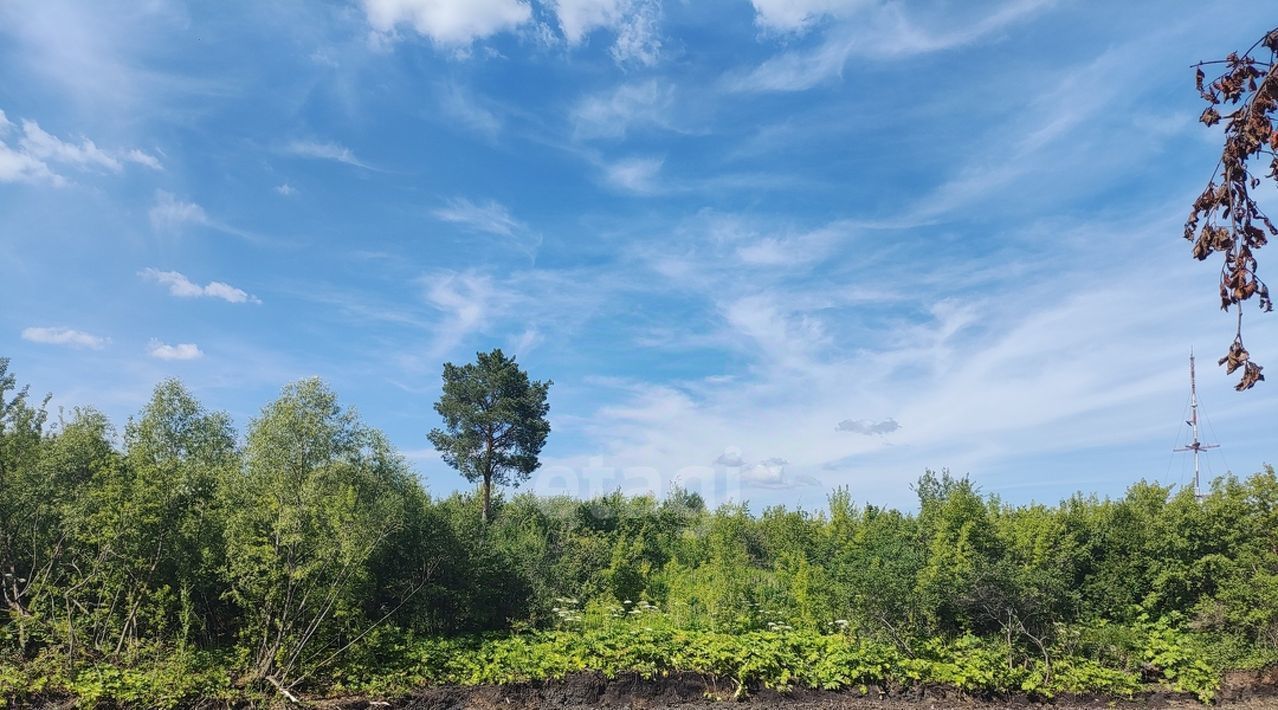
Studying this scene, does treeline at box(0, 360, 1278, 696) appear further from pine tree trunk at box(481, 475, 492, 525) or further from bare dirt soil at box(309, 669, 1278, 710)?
pine tree trunk at box(481, 475, 492, 525)

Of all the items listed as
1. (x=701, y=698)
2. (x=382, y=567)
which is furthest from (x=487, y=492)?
(x=701, y=698)

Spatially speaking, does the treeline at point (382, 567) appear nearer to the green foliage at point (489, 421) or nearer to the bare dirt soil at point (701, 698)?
the bare dirt soil at point (701, 698)

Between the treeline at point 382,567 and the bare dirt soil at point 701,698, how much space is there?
763mm

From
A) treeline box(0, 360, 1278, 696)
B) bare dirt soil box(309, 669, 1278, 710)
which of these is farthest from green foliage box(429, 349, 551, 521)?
bare dirt soil box(309, 669, 1278, 710)

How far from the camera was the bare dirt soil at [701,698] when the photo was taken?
9172 mm

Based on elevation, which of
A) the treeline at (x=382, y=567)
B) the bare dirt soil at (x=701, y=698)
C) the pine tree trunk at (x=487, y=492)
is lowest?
the bare dirt soil at (x=701, y=698)

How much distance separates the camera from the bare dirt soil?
9.17m

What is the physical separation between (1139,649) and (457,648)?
10.1 m

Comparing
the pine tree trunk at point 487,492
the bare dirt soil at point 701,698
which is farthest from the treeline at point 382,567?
the pine tree trunk at point 487,492

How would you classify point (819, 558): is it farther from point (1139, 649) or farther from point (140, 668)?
point (140, 668)

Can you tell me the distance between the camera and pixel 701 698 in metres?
9.60

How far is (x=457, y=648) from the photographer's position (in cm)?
1069

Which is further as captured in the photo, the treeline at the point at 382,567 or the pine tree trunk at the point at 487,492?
the pine tree trunk at the point at 487,492

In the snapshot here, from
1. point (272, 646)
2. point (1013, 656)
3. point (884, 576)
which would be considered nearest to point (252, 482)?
point (272, 646)
